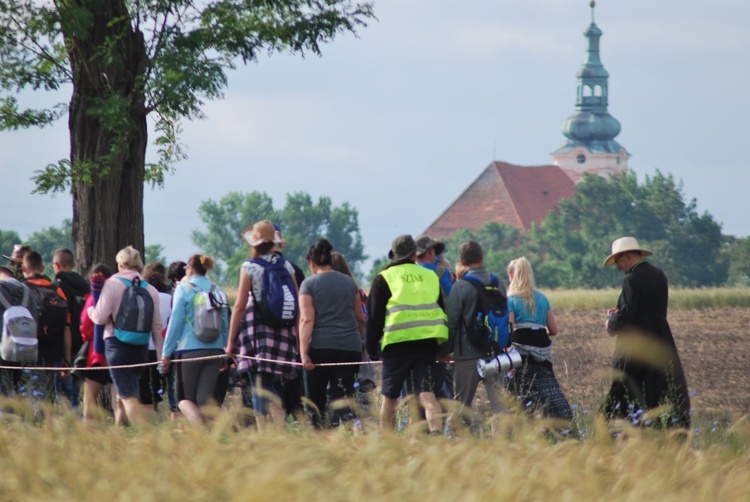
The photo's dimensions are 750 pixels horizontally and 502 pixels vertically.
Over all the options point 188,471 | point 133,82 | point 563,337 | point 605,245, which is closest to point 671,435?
point 188,471

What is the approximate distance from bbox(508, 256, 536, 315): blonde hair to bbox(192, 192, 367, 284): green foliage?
11272 cm

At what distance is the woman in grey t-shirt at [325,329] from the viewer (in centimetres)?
1020

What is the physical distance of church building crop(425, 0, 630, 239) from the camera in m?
127

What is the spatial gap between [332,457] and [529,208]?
122 meters

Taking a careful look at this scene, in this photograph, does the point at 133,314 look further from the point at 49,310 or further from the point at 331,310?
the point at 331,310

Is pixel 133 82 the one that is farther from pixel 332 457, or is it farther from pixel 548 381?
pixel 332 457

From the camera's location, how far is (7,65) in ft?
46.2

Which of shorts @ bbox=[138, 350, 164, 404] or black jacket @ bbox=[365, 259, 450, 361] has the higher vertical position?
black jacket @ bbox=[365, 259, 450, 361]

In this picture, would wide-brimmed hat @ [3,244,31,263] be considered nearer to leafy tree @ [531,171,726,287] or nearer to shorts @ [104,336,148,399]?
shorts @ [104,336,148,399]

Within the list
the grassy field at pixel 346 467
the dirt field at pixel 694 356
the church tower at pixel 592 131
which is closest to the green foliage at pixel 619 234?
the church tower at pixel 592 131

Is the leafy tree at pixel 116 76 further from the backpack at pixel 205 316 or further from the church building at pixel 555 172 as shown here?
the church building at pixel 555 172

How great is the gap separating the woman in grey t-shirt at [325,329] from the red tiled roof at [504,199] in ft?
373

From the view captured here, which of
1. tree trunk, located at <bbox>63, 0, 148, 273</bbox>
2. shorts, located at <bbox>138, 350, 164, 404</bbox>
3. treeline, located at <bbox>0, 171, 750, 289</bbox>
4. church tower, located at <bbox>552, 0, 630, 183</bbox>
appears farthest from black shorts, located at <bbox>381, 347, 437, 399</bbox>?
church tower, located at <bbox>552, 0, 630, 183</bbox>

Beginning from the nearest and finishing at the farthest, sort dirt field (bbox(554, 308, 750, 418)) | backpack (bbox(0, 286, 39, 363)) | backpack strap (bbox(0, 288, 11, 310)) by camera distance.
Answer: backpack (bbox(0, 286, 39, 363))
backpack strap (bbox(0, 288, 11, 310))
dirt field (bbox(554, 308, 750, 418))
